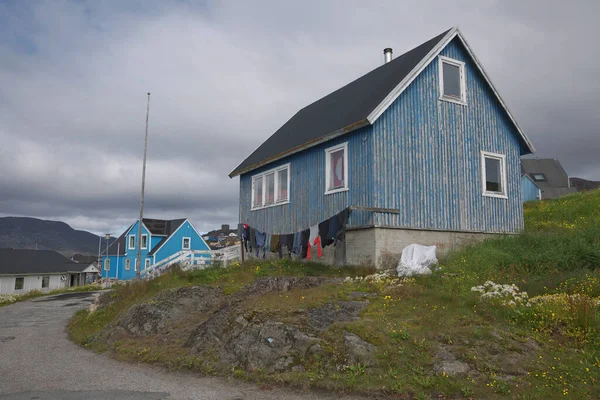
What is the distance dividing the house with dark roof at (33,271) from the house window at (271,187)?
139 ft

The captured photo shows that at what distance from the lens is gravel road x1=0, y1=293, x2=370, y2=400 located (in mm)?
7434

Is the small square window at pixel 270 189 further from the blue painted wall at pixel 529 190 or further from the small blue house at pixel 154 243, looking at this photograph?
the blue painted wall at pixel 529 190

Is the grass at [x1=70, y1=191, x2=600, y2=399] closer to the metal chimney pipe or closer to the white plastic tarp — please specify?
the white plastic tarp

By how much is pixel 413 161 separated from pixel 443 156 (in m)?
1.43

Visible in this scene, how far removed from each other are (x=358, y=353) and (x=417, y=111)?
10.5m

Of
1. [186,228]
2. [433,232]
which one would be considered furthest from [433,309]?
[186,228]

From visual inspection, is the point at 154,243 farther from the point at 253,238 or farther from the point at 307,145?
the point at 307,145

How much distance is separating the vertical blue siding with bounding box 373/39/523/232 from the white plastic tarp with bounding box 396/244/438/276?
4.09ft

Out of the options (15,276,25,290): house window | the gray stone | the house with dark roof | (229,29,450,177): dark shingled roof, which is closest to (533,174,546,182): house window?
(229,29,450,177): dark shingled roof

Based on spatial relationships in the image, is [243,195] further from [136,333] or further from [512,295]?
[512,295]

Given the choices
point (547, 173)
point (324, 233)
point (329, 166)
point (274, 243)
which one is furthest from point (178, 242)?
point (547, 173)

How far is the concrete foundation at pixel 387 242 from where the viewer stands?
14.4m

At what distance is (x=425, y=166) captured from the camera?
53.2 ft

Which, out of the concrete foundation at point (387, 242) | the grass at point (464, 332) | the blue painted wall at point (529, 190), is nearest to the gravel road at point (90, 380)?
the grass at point (464, 332)
